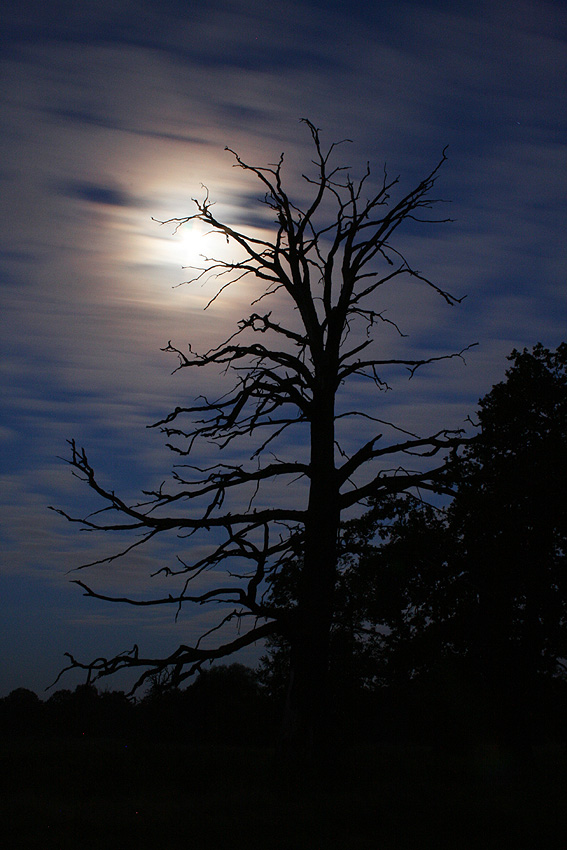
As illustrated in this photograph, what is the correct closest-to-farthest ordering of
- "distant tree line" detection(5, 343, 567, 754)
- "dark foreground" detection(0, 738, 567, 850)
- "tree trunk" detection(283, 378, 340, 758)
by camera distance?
"dark foreground" detection(0, 738, 567, 850)
"tree trunk" detection(283, 378, 340, 758)
"distant tree line" detection(5, 343, 567, 754)

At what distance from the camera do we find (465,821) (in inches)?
355

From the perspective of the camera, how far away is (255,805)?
30.9 feet

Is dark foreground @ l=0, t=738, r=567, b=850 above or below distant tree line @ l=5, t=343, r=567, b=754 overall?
below

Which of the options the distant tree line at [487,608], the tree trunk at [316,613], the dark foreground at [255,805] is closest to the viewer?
the dark foreground at [255,805]

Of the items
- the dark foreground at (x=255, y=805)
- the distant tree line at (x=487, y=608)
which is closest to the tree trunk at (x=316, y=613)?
the dark foreground at (x=255, y=805)

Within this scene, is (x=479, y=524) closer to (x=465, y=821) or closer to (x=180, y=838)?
(x=465, y=821)

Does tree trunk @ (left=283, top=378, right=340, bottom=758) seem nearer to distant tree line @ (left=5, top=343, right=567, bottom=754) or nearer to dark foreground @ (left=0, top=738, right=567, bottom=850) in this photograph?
dark foreground @ (left=0, top=738, right=567, bottom=850)

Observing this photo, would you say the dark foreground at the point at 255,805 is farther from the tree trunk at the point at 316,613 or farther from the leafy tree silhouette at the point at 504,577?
→ the leafy tree silhouette at the point at 504,577

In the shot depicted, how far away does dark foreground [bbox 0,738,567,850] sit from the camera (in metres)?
8.22

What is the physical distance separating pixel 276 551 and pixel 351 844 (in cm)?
451

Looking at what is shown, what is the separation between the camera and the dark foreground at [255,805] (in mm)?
8219

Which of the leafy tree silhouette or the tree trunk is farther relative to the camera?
the leafy tree silhouette

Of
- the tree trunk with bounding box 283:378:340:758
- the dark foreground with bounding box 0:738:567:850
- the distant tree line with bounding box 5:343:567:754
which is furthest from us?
the distant tree line with bounding box 5:343:567:754

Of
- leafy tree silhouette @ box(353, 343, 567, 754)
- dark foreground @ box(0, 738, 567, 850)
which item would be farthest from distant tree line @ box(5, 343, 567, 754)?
dark foreground @ box(0, 738, 567, 850)
